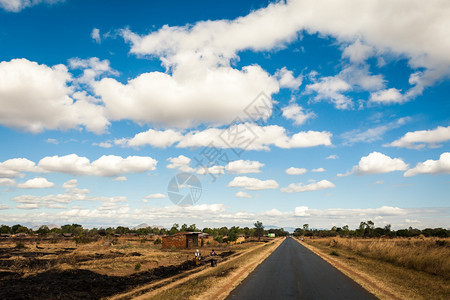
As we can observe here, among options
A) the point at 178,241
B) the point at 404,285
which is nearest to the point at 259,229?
the point at 178,241

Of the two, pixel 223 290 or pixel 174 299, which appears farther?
pixel 223 290

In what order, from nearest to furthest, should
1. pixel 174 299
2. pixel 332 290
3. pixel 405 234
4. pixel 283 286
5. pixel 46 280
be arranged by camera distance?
pixel 174 299
pixel 332 290
pixel 283 286
pixel 46 280
pixel 405 234

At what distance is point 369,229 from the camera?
146m

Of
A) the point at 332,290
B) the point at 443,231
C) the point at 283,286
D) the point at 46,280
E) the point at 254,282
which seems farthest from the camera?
the point at 443,231

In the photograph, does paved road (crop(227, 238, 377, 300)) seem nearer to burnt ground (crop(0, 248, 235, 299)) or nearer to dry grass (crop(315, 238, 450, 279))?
dry grass (crop(315, 238, 450, 279))

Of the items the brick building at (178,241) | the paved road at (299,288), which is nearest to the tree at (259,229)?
the brick building at (178,241)

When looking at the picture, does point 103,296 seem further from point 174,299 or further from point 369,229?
point 369,229

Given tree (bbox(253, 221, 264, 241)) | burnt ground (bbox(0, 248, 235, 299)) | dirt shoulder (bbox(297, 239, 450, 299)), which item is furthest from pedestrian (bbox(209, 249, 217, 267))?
tree (bbox(253, 221, 264, 241))

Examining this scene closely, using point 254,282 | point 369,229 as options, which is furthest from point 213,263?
point 369,229

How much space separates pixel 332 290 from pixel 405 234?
13493cm

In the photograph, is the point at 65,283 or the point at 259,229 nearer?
the point at 65,283

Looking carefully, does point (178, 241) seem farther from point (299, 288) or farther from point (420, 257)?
point (299, 288)

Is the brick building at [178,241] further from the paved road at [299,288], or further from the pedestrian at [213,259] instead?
the paved road at [299,288]

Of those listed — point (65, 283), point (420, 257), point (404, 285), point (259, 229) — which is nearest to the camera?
point (404, 285)
